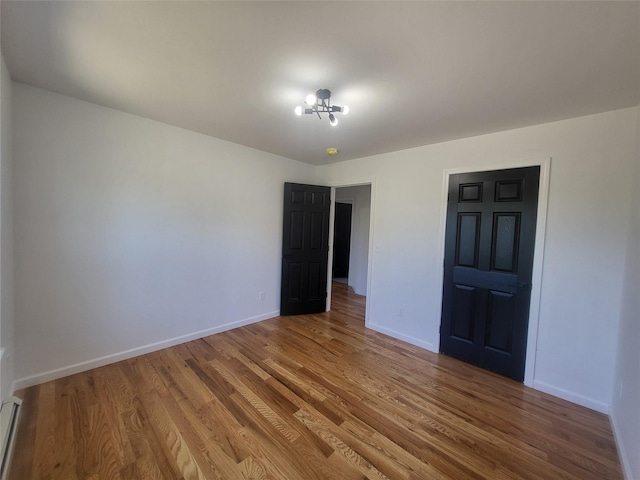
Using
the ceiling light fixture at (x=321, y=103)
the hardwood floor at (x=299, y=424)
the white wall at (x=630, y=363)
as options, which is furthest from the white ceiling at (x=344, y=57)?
the hardwood floor at (x=299, y=424)

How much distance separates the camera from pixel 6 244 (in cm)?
173

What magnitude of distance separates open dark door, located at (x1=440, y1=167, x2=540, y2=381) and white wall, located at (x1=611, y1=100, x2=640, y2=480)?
0.56 metres

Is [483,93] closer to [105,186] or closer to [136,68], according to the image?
[136,68]

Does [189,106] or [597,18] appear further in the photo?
[189,106]

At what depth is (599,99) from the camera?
1773 mm

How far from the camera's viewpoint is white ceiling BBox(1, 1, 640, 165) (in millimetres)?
1161

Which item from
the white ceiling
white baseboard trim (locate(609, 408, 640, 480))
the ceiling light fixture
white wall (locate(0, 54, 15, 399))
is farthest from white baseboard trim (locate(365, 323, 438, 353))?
white wall (locate(0, 54, 15, 399))

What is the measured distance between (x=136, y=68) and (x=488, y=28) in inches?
81.4

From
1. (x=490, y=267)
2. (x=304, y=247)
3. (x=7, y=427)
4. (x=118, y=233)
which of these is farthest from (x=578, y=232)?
(x=7, y=427)

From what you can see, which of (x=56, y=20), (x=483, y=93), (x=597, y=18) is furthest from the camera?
(x=483, y=93)

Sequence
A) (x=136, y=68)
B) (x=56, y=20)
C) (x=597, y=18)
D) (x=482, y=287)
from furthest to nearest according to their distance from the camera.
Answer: (x=482, y=287) → (x=136, y=68) → (x=56, y=20) → (x=597, y=18)

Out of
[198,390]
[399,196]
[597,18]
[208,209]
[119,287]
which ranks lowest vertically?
[198,390]

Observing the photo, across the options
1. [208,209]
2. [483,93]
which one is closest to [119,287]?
[208,209]

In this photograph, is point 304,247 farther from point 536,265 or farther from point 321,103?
point 536,265
